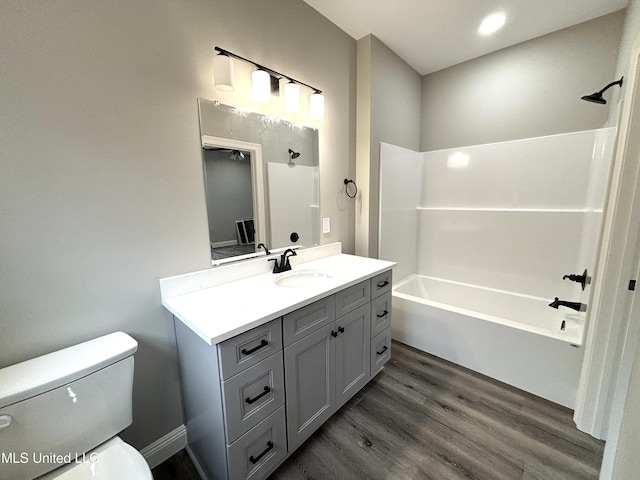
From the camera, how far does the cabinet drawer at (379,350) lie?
1.83 metres

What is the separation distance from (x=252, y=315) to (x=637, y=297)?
4.21 feet

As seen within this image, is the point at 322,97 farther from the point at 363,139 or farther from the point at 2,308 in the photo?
the point at 2,308

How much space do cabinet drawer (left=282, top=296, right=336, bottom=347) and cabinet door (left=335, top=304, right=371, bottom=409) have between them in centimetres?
12

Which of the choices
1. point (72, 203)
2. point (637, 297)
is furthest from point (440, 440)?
point (72, 203)

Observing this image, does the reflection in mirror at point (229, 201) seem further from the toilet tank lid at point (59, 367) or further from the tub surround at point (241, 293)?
the toilet tank lid at point (59, 367)

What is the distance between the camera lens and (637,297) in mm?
792

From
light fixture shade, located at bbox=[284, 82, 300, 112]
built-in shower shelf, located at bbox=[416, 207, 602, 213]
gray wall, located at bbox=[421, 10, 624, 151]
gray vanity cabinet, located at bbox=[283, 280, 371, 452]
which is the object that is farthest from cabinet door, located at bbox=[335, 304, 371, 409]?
gray wall, located at bbox=[421, 10, 624, 151]

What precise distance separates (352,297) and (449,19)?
2.14 m

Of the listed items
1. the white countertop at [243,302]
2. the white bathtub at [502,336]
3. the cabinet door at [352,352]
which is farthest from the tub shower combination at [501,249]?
the white countertop at [243,302]

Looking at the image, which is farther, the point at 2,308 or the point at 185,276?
the point at 185,276

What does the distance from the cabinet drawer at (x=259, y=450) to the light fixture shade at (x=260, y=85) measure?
1641 mm

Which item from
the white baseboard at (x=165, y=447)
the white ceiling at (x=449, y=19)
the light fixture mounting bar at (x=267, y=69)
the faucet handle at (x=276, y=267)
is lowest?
the white baseboard at (x=165, y=447)
